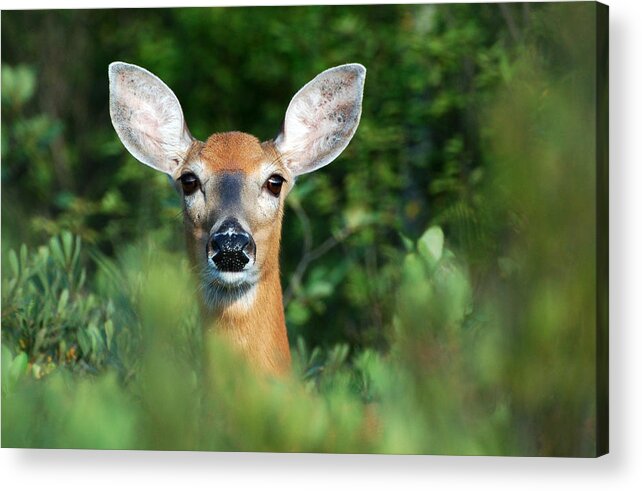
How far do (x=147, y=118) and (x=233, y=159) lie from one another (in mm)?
460

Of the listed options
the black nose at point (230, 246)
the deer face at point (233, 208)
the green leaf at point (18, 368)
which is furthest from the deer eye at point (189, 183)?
the green leaf at point (18, 368)

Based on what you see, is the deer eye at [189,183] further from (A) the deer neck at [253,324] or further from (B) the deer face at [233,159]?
(A) the deer neck at [253,324]

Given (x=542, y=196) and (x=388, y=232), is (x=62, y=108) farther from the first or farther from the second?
(x=542, y=196)

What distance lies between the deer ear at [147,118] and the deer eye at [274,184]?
388mm

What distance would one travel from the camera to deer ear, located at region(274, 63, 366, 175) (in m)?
7.50

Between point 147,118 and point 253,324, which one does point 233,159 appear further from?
point 253,324

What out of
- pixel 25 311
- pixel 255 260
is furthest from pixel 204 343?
pixel 25 311

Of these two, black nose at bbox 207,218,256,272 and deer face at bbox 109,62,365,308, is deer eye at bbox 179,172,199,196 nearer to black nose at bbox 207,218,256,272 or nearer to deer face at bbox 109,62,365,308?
deer face at bbox 109,62,365,308

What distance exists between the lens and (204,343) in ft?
24.0

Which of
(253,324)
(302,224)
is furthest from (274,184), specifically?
(302,224)

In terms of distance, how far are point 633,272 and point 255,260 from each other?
58.4 inches

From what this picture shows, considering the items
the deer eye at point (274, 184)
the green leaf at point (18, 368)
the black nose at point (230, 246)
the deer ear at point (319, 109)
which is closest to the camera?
the black nose at point (230, 246)

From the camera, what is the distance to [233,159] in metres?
7.38

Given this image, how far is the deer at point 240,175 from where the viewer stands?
7.27 meters
